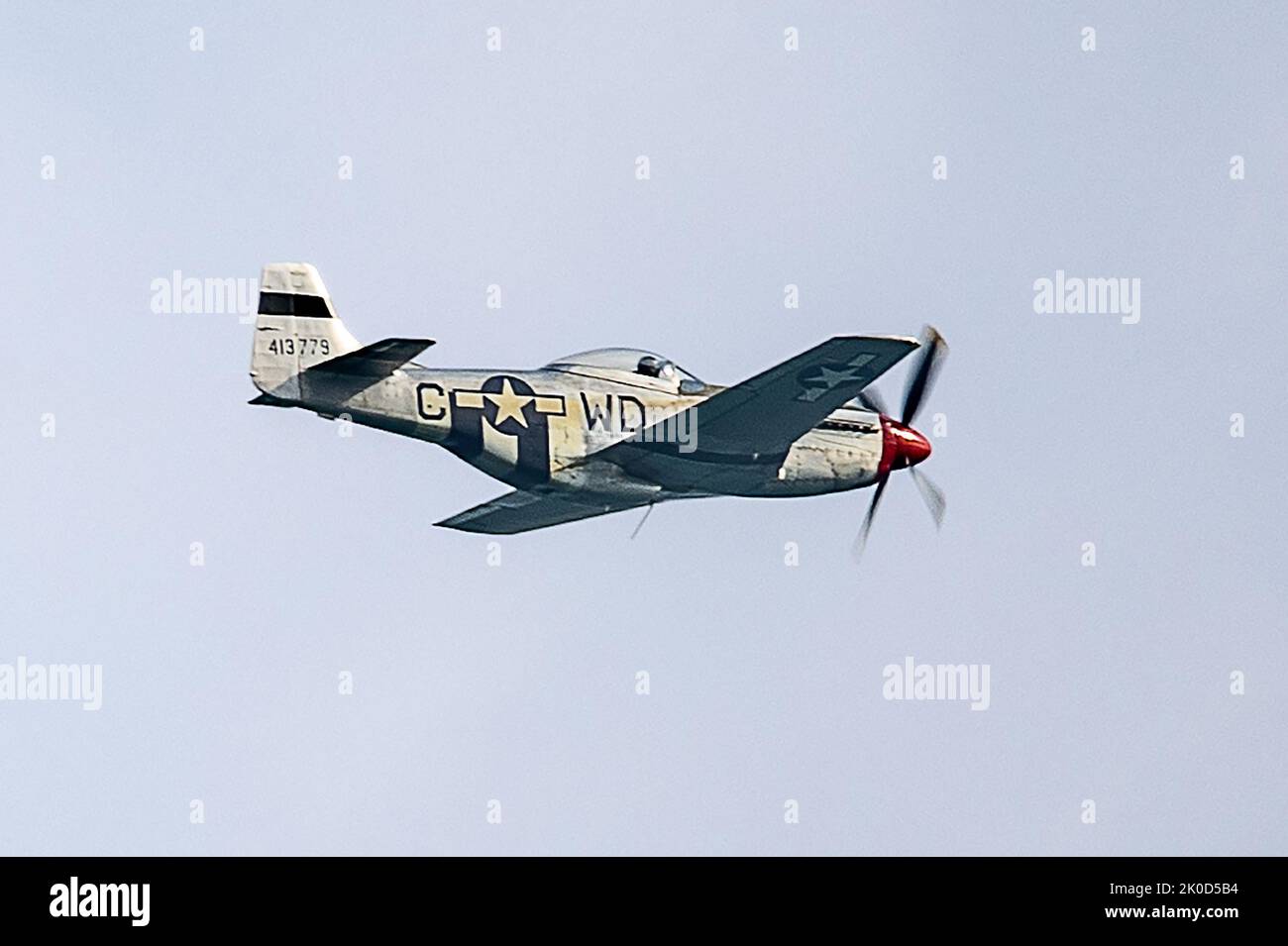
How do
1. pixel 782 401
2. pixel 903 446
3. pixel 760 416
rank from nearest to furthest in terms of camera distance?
1. pixel 782 401
2. pixel 760 416
3. pixel 903 446

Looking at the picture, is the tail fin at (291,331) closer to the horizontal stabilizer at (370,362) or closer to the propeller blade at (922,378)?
the horizontal stabilizer at (370,362)

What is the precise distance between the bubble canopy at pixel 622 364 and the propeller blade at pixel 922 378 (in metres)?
5.49

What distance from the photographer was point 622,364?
38.0 meters

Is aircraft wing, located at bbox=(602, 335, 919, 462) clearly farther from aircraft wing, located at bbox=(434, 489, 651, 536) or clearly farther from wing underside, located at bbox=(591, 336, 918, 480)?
aircraft wing, located at bbox=(434, 489, 651, 536)

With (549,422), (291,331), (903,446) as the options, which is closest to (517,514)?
(549,422)

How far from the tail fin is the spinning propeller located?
1016cm

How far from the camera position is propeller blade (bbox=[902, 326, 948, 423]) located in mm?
41656

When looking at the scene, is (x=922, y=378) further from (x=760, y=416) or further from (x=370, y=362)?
(x=370, y=362)

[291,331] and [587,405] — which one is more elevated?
[291,331]

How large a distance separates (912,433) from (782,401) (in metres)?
5.28

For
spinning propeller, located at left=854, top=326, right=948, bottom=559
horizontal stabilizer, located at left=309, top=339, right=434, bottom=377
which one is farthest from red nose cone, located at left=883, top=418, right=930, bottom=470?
horizontal stabilizer, located at left=309, top=339, right=434, bottom=377

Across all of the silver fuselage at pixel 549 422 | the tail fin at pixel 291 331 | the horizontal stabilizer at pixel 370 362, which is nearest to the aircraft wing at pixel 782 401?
the silver fuselage at pixel 549 422
